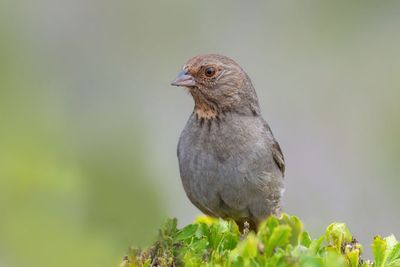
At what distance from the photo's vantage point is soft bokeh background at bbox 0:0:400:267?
675cm

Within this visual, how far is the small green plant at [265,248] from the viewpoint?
13.4ft

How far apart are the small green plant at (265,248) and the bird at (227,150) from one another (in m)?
1.14

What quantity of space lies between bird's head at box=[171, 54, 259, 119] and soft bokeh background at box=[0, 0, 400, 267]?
31.5 inches

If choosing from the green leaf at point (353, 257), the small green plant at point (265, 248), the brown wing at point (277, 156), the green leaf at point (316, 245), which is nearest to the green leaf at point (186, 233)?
the small green plant at point (265, 248)

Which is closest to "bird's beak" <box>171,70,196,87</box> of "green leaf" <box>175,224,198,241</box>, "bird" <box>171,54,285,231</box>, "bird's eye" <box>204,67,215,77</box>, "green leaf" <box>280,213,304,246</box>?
"bird" <box>171,54,285,231</box>

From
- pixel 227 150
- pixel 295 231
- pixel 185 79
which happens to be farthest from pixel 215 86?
pixel 295 231

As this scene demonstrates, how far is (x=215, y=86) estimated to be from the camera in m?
6.81

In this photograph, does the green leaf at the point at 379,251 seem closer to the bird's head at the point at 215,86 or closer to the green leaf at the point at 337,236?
the green leaf at the point at 337,236

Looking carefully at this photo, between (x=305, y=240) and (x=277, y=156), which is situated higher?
(x=277, y=156)

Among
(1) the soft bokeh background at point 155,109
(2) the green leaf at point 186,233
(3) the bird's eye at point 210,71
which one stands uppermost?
(1) the soft bokeh background at point 155,109

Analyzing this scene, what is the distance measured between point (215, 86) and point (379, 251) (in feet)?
8.16

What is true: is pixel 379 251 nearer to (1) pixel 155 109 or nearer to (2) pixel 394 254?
(2) pixel 394 254

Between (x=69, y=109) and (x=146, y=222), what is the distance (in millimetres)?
5555

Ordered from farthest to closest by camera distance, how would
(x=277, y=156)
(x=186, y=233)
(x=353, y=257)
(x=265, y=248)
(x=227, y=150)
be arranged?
(x=277, y=156) < (x=227, y=150) < (x=186, y=233) < (x=353, y=257) < (x=265, y=248)
